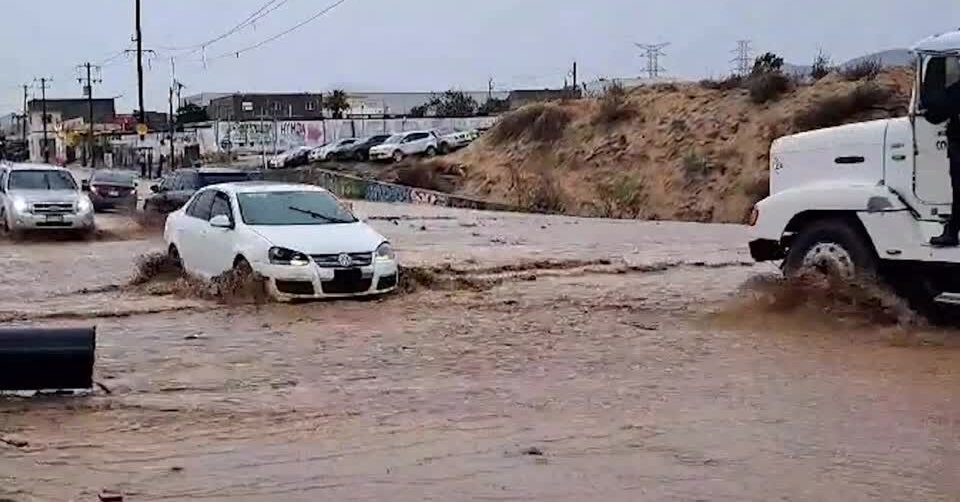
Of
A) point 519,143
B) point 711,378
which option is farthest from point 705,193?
point 711,378

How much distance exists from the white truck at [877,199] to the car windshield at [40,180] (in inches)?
725

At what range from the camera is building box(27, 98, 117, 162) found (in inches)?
4924

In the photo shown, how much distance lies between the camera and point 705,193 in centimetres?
4206

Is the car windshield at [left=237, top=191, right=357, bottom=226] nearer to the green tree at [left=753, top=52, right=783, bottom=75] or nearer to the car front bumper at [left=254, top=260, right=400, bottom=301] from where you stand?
the car front bumper at [left=254, top=260, right=400, bottom=301]

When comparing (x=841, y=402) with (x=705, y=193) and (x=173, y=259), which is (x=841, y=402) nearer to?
(x=173, y=259)

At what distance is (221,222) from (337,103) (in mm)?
95120

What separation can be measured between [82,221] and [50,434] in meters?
19.8

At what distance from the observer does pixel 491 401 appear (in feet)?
31.7

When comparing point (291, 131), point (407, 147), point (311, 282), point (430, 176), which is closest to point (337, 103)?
point (291, 131)

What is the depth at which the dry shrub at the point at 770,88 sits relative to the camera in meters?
46.3

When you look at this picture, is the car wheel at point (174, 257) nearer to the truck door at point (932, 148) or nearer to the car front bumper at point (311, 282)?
the car front bumper at point (311, 282)

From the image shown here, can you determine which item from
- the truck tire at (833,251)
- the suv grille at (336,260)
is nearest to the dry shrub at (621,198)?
the suv grille at (336,260)

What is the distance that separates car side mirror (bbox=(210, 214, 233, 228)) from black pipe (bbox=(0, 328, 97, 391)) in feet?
20.2

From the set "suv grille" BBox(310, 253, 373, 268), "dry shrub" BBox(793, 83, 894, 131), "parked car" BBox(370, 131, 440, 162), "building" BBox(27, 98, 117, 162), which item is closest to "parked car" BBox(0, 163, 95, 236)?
"suv grille" BBox(310, 253, 373, 268)
